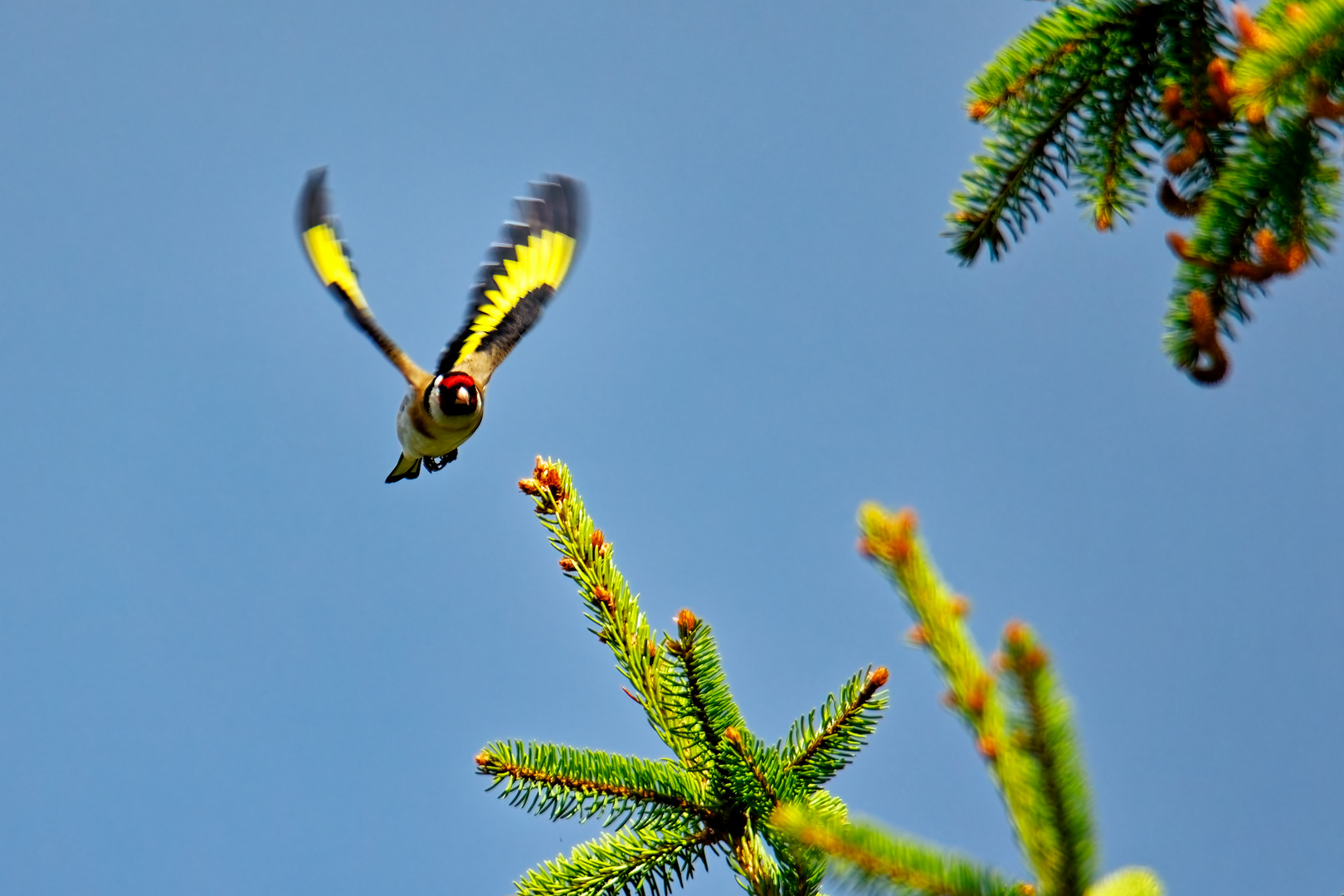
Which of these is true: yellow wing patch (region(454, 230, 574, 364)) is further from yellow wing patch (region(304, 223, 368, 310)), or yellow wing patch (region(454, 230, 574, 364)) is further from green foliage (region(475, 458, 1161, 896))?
green foliage (region(475, 458, 1161, 896))

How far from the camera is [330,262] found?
202 inches

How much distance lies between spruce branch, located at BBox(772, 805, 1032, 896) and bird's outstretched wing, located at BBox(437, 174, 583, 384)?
14.6 ft

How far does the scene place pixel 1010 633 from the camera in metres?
1.12

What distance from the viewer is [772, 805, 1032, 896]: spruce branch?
52.1 inches

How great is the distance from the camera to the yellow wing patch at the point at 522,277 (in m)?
5.77

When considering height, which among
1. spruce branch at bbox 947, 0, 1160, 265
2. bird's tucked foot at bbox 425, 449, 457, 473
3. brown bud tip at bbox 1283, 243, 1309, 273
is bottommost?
brown bud tip at bbox 1283, 243, 1309, 273

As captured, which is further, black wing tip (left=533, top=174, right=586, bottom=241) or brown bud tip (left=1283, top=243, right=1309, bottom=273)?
black wing tip (left=533, top=174, right=586, bottom=241)

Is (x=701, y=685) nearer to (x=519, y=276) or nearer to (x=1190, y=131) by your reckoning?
(x=1190, y=131)

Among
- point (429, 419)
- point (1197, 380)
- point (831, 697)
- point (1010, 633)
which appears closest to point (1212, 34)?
point (1197, 380)

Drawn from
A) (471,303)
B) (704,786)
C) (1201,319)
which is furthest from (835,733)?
(471,303)

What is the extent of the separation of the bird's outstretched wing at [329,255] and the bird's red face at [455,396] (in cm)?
43

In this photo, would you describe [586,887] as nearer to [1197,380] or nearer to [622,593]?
[622,593]

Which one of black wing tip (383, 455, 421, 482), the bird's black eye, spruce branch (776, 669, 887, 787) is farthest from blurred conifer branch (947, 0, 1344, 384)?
black wing tip (383, 455, 421, 482)

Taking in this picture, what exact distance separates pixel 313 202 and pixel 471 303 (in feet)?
3.07
